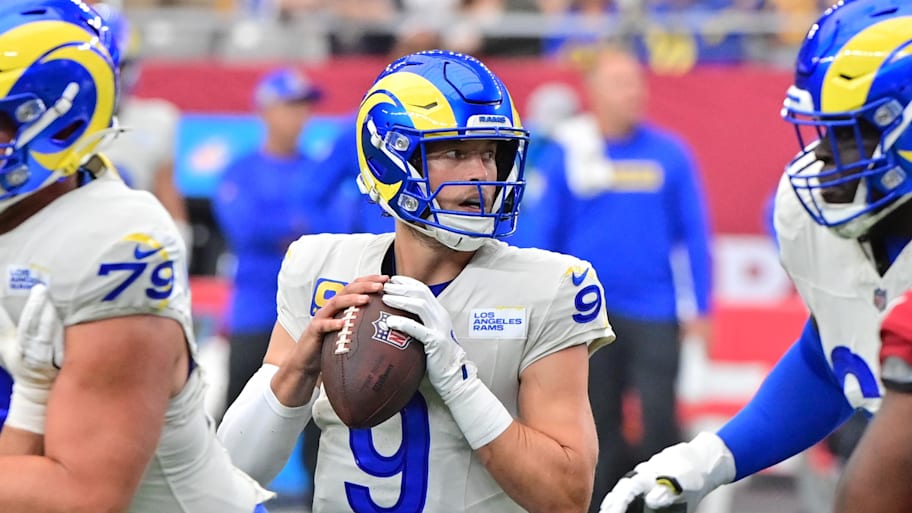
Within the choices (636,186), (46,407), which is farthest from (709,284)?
(46,407)

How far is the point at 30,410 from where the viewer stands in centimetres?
247

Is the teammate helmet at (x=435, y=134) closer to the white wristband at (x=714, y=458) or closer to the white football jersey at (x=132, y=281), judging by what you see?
the white football jersey at (x=132, y=281)

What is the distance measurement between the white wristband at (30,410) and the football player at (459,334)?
47cm

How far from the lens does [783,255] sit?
3295mm

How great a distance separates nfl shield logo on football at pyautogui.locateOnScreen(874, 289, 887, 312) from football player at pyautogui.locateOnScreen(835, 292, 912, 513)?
3.03 ft

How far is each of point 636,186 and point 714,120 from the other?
1919 millimetres

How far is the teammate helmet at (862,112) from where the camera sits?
9.67ft

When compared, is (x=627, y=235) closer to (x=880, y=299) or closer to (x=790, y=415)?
(x=790, y=415)

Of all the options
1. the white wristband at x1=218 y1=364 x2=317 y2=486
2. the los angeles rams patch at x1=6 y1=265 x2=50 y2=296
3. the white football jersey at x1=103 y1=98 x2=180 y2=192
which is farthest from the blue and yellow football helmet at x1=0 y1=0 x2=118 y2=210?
the white football jersey at x1=103 y1=98 x2=180 y2=192

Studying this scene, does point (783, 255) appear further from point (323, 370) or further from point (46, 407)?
point (46, 407)

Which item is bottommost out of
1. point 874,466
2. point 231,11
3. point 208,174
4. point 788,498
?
point 788,498

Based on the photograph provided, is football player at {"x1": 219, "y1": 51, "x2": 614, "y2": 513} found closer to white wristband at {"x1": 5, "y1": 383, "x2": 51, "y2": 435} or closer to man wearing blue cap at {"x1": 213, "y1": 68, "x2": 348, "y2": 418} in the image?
white wristband at {"x1": 5, "y1": 383, "x2": 51, "y2": 435}

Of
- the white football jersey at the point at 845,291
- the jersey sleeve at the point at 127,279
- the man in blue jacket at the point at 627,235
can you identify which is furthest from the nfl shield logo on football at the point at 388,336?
the man in blue jacket at the point at 627,235

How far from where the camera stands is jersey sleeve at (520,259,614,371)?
2699 mm
